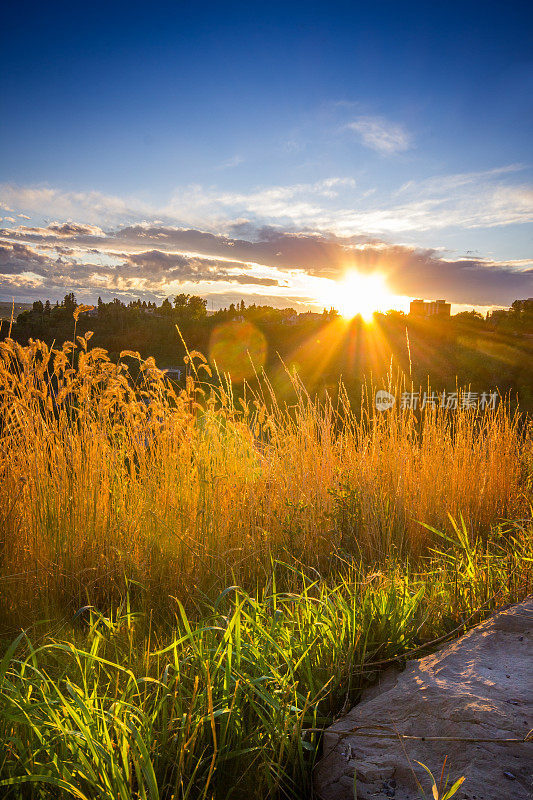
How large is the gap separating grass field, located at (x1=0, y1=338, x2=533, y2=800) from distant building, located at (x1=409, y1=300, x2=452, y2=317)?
79.1 feet

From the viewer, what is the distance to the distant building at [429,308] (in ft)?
88.3

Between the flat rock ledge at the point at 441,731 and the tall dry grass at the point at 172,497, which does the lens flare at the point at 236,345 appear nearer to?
the tall dry grass at the point at 172,497

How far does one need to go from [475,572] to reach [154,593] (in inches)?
62.5

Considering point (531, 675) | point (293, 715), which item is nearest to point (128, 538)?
point (293, 715)

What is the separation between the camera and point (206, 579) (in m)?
2.53

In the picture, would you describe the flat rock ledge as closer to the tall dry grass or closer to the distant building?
the tall dry grass

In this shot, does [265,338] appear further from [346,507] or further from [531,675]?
[531,675]

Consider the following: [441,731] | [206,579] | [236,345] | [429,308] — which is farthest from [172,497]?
[429,308]

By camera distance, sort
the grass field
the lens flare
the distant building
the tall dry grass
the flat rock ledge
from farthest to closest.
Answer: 1. the distant building
2. the lens flare
3. the tall dry grass
4. the grass field
5. the flat rock ledge

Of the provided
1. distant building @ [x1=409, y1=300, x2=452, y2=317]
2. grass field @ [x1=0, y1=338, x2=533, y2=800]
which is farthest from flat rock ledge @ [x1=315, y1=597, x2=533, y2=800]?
distant building @ [x1=409, y1=300, x2=452, y2=317]

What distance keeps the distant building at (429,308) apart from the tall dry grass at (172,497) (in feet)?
80.8

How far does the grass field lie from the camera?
1.26 meters

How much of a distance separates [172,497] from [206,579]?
20.8 inches

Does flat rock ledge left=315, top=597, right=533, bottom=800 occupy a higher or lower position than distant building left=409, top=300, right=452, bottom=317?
lower
